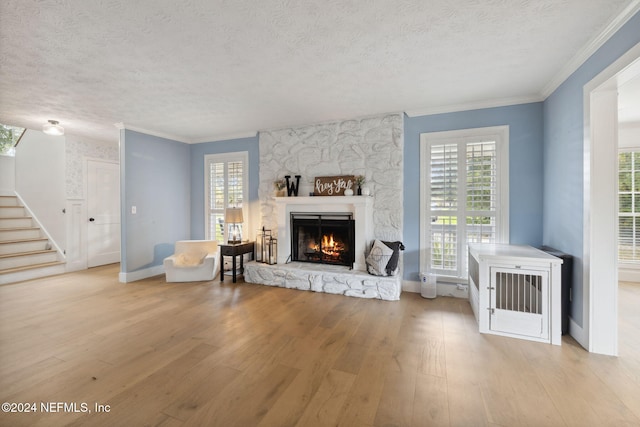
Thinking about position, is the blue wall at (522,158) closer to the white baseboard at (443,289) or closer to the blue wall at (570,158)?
the blue wall at (570,158)

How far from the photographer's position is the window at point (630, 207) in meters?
4.37

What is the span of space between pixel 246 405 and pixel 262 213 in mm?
3537

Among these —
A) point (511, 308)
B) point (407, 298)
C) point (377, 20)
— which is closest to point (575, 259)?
point (511, 308)

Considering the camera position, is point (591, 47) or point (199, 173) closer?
point (591, 47)

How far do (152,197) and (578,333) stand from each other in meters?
6.19

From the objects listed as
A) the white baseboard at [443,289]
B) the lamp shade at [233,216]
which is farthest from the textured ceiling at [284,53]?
the white baseboard at [443,289]

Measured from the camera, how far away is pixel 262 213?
497 cm

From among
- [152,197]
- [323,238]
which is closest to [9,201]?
[152,197]

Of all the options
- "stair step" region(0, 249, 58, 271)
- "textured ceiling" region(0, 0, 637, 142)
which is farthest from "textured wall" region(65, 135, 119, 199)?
"textured ceiling" region(0, 0, 637, 142)

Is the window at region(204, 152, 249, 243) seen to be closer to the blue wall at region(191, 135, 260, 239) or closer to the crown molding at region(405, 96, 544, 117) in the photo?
the blue wall at region(191, 135, 260, 239)

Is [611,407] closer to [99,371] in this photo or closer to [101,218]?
[99,371]

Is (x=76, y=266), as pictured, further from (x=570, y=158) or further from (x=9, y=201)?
(x=570, y=158)

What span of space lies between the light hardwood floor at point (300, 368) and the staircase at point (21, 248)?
5.55 ft

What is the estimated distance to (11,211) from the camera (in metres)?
5.19
